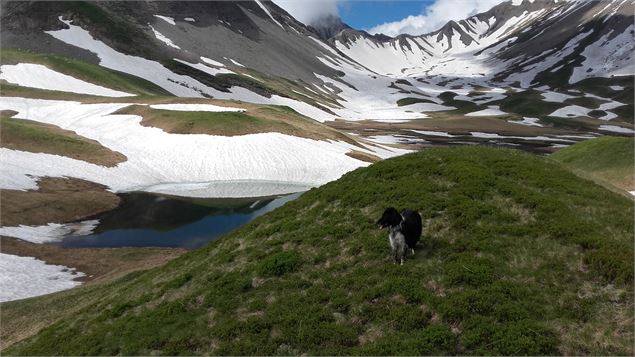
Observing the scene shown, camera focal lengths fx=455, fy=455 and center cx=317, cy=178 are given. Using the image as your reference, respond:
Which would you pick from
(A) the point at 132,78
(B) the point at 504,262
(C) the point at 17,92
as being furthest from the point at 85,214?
(A) the point at 132,78

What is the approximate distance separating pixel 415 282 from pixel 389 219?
2.46 m

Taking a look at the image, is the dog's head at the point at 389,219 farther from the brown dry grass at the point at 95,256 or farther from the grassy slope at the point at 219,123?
the grassy slope at the point at 219,123

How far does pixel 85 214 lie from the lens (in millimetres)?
52875

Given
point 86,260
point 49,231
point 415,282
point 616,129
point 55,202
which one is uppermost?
point 616,129

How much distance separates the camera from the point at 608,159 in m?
58.8

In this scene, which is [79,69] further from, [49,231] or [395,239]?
[395,239]

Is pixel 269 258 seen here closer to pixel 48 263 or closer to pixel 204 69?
pixel 48 263

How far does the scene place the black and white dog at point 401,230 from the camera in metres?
17.1

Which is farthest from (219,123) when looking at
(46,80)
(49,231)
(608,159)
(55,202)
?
(46,80)

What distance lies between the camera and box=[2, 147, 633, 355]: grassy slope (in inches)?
561

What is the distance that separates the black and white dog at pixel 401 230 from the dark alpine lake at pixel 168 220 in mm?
31365

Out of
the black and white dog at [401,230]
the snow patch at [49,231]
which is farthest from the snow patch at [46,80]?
the black and white dog at [401,230]

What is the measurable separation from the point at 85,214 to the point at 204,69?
145407mm

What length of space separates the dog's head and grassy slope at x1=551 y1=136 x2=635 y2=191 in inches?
1780
